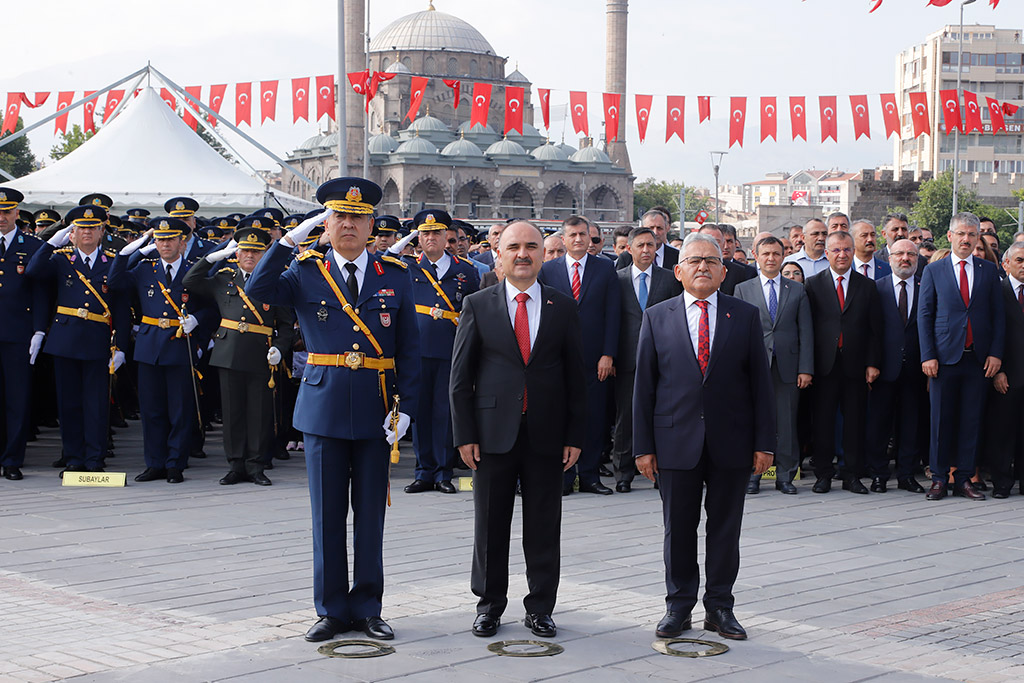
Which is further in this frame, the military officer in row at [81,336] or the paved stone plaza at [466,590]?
the military officer in row at [81,336]

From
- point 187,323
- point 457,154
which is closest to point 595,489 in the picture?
point 187,323

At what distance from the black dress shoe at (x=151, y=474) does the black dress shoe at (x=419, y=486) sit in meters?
2.18

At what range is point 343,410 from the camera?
19.8ft

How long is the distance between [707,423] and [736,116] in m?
33.9

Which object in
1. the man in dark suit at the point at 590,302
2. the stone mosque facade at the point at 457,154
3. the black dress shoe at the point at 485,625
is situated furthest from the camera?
the stone mosque facade at the point at 457,154

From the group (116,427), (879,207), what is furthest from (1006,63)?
(116,427)

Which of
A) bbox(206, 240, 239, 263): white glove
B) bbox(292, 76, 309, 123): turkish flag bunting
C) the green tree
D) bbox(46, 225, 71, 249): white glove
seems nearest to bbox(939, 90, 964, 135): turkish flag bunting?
bbox(292, 76, 309, 123): turkish flag bunting

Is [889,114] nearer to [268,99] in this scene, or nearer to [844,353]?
[268,99]

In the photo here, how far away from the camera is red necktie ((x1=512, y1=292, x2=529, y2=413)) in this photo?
244 inches

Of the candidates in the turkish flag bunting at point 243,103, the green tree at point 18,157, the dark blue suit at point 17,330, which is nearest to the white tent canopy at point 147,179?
the dark blue suit at point 17,330

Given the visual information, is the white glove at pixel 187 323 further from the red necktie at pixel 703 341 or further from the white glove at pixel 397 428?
the red necktie at pixel 703 341

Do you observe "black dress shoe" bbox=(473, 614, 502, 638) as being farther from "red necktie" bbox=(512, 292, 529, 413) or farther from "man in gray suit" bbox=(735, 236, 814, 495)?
"man in gray suit" bbox=(735, 236, 814, 495)

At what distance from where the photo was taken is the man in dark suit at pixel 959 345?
10.1 meters

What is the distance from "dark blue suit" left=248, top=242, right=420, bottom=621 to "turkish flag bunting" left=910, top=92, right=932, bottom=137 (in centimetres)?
3030
